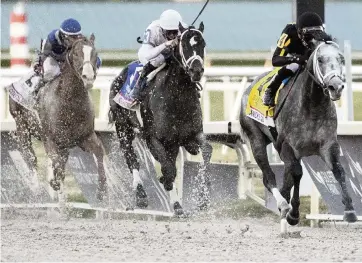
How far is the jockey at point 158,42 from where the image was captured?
991 centimetres

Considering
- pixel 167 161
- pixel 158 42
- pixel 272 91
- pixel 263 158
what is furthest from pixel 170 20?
pixel 263 158

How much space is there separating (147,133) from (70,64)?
101cm

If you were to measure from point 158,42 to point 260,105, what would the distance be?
4.12 ft

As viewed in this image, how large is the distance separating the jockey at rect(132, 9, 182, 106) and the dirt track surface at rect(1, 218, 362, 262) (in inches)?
50.8

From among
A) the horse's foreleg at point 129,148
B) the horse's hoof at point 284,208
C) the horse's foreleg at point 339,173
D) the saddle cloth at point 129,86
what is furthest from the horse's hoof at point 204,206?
the horse's foreleg at point 339,173

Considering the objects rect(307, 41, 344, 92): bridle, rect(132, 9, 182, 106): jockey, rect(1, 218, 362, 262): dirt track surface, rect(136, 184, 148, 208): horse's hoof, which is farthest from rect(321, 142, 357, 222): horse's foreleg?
rect(136, 184, 148, 208): horse's hoof

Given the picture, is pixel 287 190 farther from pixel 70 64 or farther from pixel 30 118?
pixel 30 118

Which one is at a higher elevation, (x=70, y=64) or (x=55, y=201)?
(x=70, y=64)

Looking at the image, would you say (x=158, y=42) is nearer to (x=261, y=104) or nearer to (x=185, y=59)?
(x=185, y=59)

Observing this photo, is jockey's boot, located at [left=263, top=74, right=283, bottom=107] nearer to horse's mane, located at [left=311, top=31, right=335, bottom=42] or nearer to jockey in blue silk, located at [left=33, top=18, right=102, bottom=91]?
horse's mane, located at [left=311, top=31, right=335, bottom=42]

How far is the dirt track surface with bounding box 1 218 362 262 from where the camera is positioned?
24.0 feet

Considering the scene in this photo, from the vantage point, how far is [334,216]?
31.9ft

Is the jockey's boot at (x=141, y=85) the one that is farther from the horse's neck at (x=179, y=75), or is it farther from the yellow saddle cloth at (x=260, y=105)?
the yellow saddle cloth at (x=260, y=105)

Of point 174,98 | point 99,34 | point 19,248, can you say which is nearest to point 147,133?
point 174,98
